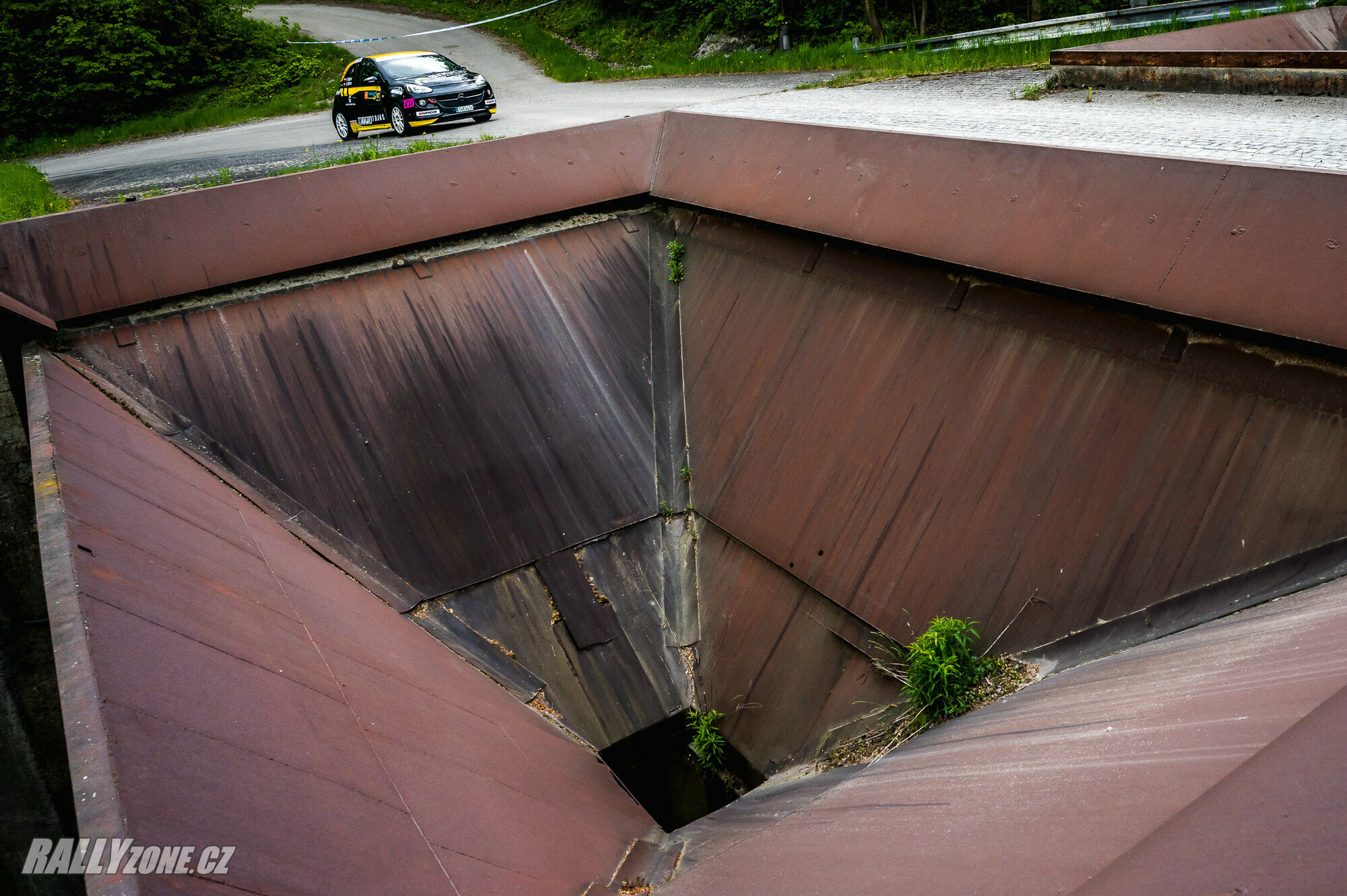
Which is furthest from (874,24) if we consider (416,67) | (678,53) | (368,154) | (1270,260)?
(1270,260)

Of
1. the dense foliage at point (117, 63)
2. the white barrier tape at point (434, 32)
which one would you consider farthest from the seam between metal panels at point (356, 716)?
the white barrier tape at point (434, 32)

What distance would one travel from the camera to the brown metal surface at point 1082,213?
3.90 meters

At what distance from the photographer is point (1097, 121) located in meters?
7.40

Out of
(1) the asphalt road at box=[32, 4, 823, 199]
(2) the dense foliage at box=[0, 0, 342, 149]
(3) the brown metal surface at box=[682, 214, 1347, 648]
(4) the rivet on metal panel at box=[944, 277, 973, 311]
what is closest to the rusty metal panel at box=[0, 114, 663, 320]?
(3) the brown metal surface at box=[682, 214, 1347, 648]

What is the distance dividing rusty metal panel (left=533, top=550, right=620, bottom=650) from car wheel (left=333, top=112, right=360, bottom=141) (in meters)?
8.81

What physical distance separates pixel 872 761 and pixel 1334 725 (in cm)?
283

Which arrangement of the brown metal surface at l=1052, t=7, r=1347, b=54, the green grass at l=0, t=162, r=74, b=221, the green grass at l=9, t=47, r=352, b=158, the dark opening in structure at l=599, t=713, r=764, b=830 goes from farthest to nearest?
the green grass at l=9, t=47, r=352, b=158 < the brown metal surface at l=1052, t=7, r=1347, b=54 < the green grass at l=0, t=162, r=74, b=221 < the dark opening in structure at l=599, t=713, r=764, b=830

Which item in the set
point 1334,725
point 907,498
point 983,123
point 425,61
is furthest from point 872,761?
point 425,61

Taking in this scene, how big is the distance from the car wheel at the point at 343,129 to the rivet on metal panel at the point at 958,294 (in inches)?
407

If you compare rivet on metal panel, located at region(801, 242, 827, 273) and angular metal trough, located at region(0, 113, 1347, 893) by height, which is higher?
rivet on metal panel, located at region(801, 242, 827, 273)

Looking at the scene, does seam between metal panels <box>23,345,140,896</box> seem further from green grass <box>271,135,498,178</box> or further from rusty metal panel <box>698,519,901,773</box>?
green grass <box>271,135,498,178</box>

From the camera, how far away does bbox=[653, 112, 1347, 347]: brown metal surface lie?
3.90m

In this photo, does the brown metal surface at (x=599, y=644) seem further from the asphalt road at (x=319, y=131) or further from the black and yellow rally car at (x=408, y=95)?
the black and yellow rally car at (x=408, y=95)

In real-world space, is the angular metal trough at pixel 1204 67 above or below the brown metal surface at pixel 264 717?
above
